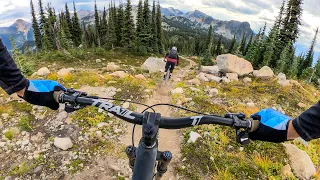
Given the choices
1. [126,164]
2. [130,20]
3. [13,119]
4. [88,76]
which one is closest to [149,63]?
[88,76]

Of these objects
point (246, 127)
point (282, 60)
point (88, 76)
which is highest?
point (246, 127)

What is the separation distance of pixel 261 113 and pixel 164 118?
4.07ft

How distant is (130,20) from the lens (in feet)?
173

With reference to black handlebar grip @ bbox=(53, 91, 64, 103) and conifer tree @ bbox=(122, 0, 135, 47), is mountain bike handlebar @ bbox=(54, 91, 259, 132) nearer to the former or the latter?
black handlebar grip @ bbox=(53, 91, 64, 103)

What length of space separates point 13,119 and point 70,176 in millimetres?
4479

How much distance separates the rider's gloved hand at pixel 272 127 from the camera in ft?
7.66

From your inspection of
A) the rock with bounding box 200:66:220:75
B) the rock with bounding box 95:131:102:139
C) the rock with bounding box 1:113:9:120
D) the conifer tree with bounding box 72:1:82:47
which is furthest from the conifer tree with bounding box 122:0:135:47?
the rock with bounding box 95:131:102:139

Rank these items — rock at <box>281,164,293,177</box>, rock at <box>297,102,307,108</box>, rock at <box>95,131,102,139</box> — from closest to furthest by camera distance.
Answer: rock at <box>281,164,293,177</box>, rock at <box>95,131,102,139</box>, rock at <box>297,102,307,108</box>

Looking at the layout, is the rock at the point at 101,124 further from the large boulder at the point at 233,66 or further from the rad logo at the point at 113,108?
the large boulder at the point at 233,66

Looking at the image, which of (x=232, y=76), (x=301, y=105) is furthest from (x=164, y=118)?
(x=232, y=76)

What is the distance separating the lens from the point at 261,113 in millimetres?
2523

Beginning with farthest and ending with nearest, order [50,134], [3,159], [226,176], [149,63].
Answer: [149,63], [50,134], [3,159], [226,176]

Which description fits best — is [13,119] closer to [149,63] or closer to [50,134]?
[50,134]

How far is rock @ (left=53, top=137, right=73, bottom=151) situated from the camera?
22.9ft
